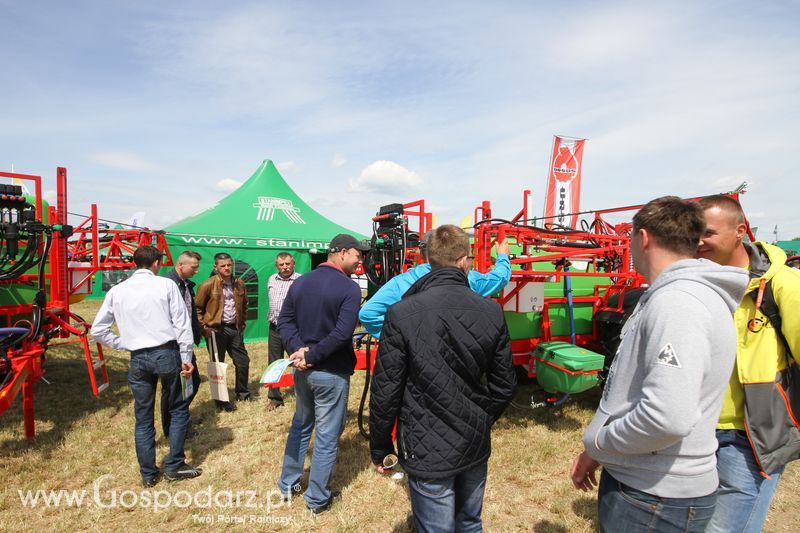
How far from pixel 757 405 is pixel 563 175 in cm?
1071

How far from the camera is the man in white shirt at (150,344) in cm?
319

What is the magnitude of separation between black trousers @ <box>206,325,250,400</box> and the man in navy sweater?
2.41 metres

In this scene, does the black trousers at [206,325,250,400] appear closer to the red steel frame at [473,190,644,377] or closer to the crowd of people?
the crowd of people

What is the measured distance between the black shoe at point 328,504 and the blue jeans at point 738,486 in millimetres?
2222

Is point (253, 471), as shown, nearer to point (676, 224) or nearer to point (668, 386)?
point (668, 386)

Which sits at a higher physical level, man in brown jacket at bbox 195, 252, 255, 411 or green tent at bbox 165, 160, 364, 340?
green tent at bbox 165, 160, 364, 340

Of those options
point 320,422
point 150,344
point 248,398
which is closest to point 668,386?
point 320,422

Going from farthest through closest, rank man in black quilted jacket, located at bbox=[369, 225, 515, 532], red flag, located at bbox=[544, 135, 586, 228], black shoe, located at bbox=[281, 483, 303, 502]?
red flag, located at bbox=[544, 135, 586, 228] < black shoe, located at bbox=[281, 483, 303, 502] < man in black quilted jacket, located at bbox=[369, 225, 515, 532]

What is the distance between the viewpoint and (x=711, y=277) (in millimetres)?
1207

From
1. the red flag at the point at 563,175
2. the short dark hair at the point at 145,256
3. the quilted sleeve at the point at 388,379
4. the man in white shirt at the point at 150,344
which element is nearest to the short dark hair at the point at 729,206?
the quilted sleeve at the point at 388,379

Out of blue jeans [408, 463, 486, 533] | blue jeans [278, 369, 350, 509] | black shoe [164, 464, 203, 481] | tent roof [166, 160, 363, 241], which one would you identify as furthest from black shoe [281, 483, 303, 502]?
tent roof [166, 160, 363, 241]

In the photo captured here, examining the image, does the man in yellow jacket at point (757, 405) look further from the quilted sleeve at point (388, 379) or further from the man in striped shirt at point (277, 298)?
the man in striped shirt at point (277, 298)

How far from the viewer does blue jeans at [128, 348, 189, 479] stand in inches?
126

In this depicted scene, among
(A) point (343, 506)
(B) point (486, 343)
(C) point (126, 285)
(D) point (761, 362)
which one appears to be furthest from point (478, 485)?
(C) point (126, 285)
